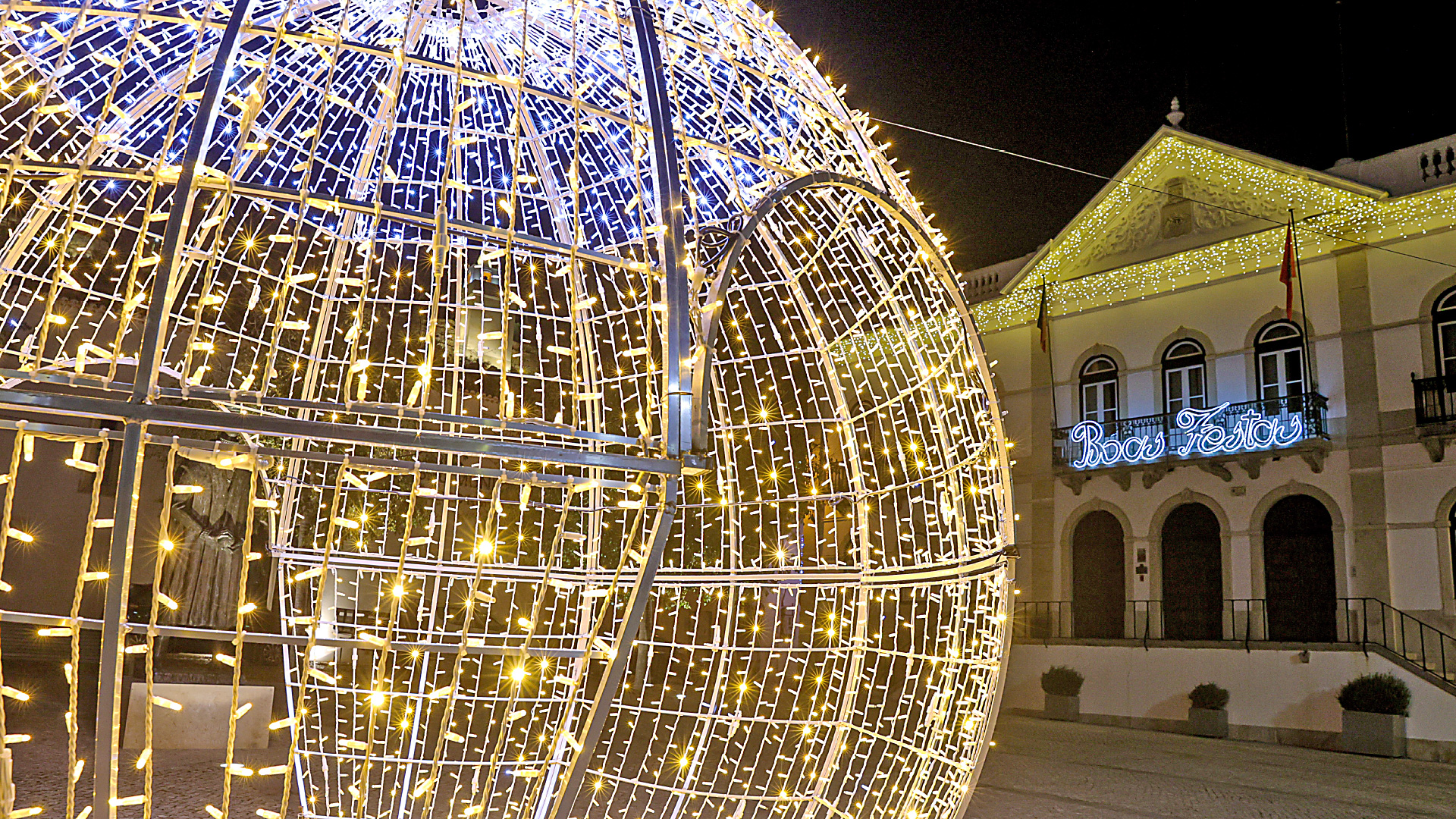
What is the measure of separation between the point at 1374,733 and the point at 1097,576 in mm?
4033

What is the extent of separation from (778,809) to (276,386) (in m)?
4.50

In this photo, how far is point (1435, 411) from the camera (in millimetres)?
11078

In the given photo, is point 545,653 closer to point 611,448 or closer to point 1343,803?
point 611,448

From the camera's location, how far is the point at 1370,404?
1159 centimetres

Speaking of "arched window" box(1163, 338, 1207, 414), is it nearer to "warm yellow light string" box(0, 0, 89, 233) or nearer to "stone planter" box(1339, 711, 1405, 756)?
"stone planter" box(1339, 711, 1405, 756)

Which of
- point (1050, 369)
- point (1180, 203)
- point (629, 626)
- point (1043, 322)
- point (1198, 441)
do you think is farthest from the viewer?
point (1050, 369)

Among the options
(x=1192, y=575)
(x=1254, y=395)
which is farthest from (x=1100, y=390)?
(x=1192, y=575)

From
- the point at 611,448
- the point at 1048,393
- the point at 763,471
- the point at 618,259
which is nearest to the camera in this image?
the point at 618,259

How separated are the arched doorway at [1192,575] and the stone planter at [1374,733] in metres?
2.09

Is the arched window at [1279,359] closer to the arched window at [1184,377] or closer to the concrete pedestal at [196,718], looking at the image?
the arched window at [1184,377]

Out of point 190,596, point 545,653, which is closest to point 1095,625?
point 190,596

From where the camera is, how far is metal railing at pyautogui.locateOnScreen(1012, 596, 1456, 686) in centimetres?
1080

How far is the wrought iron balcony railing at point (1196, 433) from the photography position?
1199 cm

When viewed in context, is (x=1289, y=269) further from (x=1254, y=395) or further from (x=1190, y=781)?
(x=1190, y=781)
